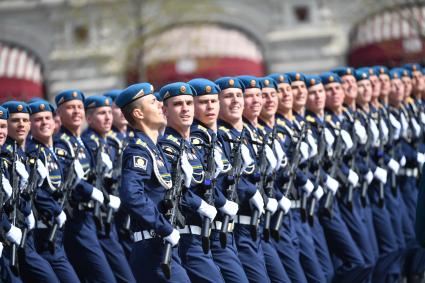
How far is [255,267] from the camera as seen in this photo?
A: 7059 millimetres

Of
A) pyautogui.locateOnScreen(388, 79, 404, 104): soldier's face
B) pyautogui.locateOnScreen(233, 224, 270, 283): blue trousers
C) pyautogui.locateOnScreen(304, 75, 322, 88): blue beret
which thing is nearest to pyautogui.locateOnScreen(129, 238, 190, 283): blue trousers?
pyautogui.locateOnScreen(233, 224, 270, 283): blue trousers

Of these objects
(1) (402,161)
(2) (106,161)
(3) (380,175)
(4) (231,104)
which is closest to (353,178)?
(3) (380,175)

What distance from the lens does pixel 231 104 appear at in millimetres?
7625

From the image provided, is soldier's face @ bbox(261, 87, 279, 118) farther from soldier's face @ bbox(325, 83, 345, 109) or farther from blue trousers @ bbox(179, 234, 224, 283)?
blue trousers @ bbox(179, 234, 224, 283)

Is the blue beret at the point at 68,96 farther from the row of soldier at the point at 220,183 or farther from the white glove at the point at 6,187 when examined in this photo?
the white glove at the point at 6,187

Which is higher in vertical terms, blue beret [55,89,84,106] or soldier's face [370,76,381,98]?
soldier's face [370,76,381,98]

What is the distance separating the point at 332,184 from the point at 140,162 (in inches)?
112

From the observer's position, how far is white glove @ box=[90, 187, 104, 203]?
8117 millimetres

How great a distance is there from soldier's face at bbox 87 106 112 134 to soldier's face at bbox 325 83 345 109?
1.95 m

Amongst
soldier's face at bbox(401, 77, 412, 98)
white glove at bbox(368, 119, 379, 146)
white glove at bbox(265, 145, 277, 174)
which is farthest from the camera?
soldier's face at bbox(401, 77, 412, 98)

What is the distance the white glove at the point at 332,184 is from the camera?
8.71 m

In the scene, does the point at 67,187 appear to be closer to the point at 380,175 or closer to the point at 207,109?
the point at 207,109

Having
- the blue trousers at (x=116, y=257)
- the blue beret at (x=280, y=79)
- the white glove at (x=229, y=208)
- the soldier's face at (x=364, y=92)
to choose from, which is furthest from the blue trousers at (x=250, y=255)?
the soldier's face at (x=364, y=92)

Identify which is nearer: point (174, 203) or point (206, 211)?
point (174, 203)
